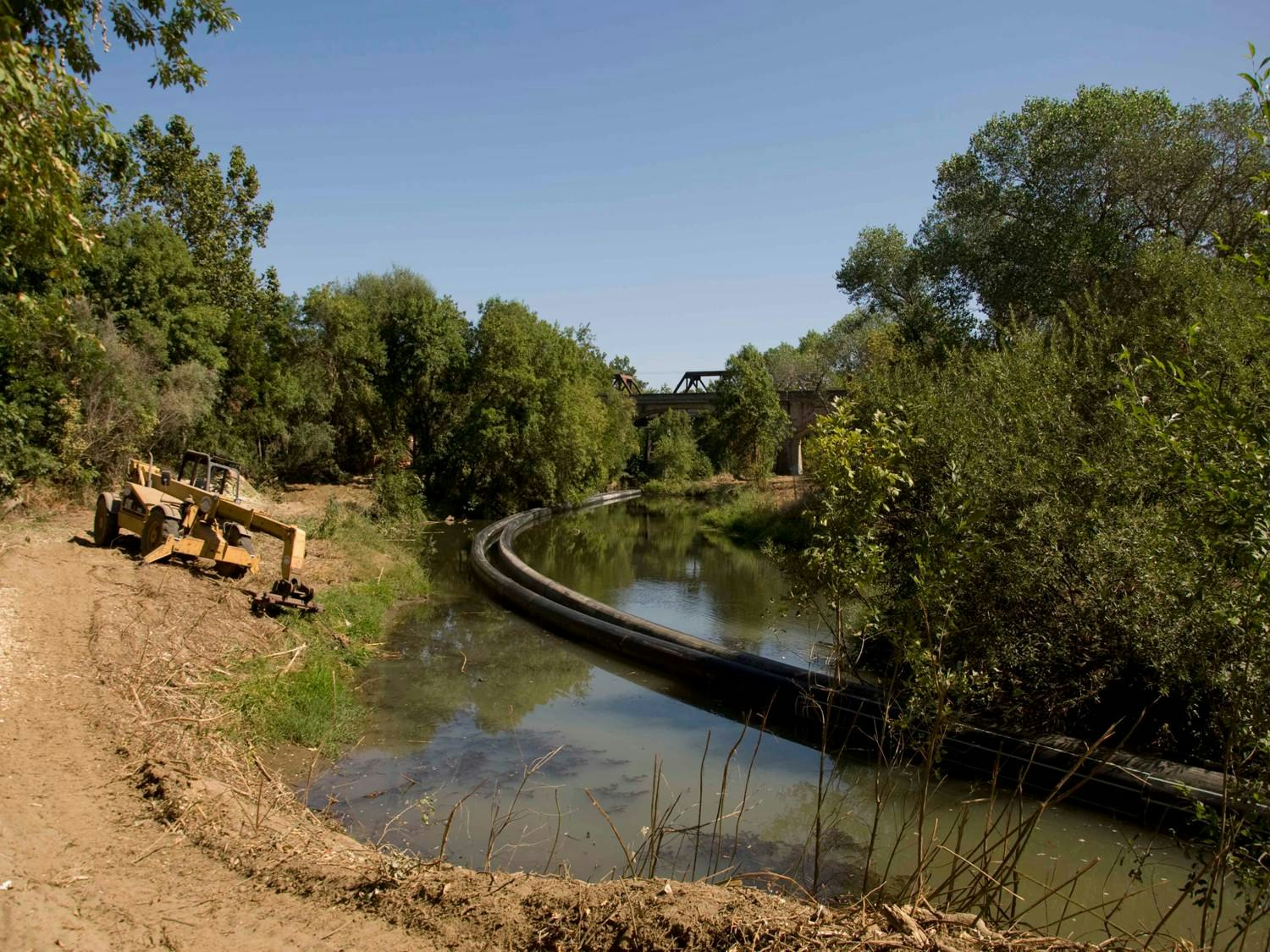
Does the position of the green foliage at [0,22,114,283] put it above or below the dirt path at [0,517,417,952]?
above

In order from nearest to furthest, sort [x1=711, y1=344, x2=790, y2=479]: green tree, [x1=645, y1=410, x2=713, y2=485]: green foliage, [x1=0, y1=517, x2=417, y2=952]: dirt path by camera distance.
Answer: [x1=0, y1=517, x2=417, y2=952]: dirt path < [x1=711, y1=344, x2=790, y2=479]: green tree < [x1=645, y1=410, x2=713, y2=485]: green foliage

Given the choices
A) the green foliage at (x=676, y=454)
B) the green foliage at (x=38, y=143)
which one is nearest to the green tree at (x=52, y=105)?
the green foliage at (x=38, y=143)

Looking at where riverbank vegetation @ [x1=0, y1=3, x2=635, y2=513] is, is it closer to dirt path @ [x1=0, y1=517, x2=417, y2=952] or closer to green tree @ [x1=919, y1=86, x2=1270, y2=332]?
dirt path @ [x1=0, y1=517, x2=417, y2=952]

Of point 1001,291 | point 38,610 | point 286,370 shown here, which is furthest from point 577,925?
point 286,370

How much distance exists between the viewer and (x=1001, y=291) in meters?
26.7

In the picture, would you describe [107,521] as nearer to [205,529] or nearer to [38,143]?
[205,529]

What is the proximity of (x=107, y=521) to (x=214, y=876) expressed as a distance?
421 inches

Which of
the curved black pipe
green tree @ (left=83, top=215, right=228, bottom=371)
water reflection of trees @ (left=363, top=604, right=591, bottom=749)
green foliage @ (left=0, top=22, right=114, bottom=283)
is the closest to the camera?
green foliage @ (left=0, top=22, right=114, bottom=283)

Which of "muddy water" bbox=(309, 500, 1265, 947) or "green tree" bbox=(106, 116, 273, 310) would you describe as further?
"green tree" bbox=(106, 116, 273, 310)

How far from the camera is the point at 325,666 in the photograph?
39.6ft

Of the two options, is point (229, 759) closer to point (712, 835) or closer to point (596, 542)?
point (712, 835)

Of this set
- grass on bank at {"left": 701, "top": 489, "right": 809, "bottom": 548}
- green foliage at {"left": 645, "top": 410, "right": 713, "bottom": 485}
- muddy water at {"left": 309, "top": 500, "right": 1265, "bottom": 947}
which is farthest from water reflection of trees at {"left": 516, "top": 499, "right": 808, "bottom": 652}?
green foliage at {"left": 645, "top": 410, "right": 713, "bottom": 485}

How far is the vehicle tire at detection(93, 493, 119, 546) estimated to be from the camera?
555 inches

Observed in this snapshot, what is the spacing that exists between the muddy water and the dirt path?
1.23 m
